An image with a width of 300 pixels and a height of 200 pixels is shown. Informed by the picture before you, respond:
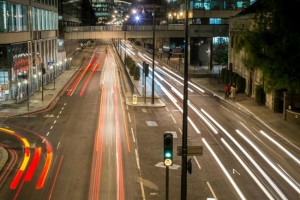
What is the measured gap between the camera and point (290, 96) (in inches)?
1553

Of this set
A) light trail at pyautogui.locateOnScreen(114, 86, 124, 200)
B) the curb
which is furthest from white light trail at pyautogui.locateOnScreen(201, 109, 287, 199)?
the curb

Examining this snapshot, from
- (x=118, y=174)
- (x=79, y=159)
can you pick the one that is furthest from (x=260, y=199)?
(x=79, y=159)

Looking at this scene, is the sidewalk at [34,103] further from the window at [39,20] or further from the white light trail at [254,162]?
the white light trail at [254,162]

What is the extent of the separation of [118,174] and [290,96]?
20.0 meters

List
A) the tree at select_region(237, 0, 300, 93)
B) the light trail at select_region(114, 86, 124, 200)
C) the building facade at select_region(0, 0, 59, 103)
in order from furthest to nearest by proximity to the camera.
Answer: the building facade at select_region(0, 0, 59, 103) < the light trail at select_region(114, 86, 124, 200) < the tree at select_region(237, 0, 300, 93)

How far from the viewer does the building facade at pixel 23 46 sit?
47.2 m

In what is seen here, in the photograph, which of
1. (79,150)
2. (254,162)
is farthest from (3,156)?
(254,162)

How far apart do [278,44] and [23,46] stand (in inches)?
1555

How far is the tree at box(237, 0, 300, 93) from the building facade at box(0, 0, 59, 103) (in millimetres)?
28003

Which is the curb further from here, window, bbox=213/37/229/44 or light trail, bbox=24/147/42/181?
window, bbox=213/37/229/44

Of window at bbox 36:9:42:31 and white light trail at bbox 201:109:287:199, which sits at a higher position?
window at bbox 36:9:42:31

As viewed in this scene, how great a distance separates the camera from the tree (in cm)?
1775

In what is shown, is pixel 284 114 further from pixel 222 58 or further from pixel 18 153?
pixel 222 58

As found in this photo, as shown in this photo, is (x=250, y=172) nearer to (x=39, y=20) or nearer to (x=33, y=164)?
(x=33, y=164)
